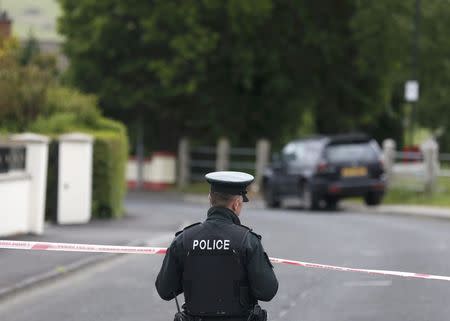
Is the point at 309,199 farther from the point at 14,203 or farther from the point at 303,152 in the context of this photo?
the point at 14,203

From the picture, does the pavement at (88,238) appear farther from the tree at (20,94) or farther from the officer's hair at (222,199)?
the officer's hair at (222,199)

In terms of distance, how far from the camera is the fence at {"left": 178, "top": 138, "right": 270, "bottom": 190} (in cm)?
3769

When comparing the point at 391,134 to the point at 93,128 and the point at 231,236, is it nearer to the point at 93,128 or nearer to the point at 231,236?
the point at 93,128

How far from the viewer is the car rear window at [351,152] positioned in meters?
26.5

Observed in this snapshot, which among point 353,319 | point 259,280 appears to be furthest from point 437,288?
point 259,280

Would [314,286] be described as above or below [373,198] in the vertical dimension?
above

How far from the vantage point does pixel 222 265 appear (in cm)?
578

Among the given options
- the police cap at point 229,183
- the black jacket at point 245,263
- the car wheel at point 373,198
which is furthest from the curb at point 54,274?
the car wheel at point 373,198

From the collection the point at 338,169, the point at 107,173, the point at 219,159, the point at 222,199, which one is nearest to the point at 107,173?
the point at 107,173

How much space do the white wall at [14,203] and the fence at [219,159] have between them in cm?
1982

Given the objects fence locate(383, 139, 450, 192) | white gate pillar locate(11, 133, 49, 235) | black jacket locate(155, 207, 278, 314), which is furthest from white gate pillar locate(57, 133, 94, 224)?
black jacket locate(155, 207, 278, 314)

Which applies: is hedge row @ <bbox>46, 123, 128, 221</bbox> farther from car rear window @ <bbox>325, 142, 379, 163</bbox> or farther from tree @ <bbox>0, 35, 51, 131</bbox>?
car rear window @ <bbox>325, 142, 379, 163</bbox>

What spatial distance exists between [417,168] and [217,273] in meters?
24.7

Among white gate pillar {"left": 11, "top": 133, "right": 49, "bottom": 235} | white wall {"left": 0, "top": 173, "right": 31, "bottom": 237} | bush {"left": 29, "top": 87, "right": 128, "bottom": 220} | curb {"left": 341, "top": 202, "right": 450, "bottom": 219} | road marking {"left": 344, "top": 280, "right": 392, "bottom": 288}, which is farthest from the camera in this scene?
curb {"left": 341, "top": 202, "right": 450, "bottom": 219}
